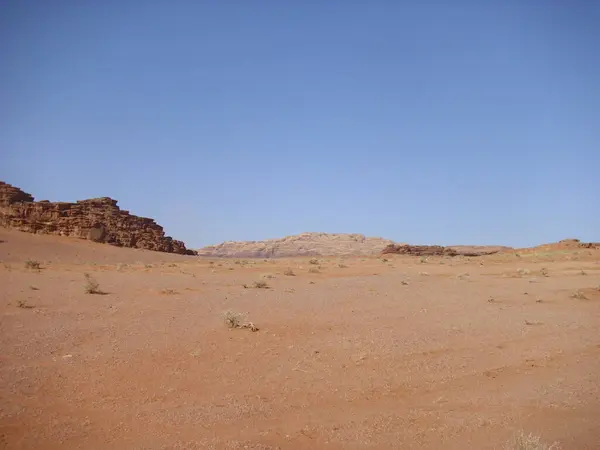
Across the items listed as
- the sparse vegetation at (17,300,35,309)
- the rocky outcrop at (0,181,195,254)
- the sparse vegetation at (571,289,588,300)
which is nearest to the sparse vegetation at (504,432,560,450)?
the sparse vegetation at (17,300,35,309)

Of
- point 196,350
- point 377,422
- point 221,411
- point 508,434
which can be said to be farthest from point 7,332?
point 508,434

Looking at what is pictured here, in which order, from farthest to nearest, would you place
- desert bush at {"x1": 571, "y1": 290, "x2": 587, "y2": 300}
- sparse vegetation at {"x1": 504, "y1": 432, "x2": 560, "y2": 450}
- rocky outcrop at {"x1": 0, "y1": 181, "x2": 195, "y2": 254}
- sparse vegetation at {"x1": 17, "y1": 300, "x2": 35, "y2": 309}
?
rocky outcrop at {"x1": 0, "y1": 181, "x2": 195, "y2": 254}, desert bush at {"x1": 571, "y1": 290, "x2": 587, "y2": 300}, sparse vegetation at {"x1": 17, "y1": 300, "x2": 35, "y2": 309}, sparse vegetation at {"x1": 504, "y1": 432, "x2": 560, "y2": 450}

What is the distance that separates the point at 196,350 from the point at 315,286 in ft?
31.5

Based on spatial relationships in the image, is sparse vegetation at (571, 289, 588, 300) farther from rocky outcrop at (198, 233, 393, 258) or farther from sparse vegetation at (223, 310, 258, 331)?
rocky outcrop at (198, 233, 393, 258)

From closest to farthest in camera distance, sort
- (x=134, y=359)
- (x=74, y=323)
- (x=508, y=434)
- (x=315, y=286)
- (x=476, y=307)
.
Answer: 1. (x=508, y=434)
2. (x=134, y=359)
3. (x=74, y=323)
4. (x=476, y=307)
5. (x=315, y=286)

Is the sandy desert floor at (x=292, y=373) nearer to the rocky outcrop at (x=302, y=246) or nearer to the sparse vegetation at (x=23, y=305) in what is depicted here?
the sparse vegetation at (x=23, y=305)

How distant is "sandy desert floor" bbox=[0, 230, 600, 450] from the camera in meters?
5.16

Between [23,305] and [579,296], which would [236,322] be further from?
[579,296]

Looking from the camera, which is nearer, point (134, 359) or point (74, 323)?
point (134, 359)

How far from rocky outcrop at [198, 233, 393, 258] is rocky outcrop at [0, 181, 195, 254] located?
3758 centimetres

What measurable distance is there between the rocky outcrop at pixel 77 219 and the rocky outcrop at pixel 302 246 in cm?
3758

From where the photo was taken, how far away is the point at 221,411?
5.70m

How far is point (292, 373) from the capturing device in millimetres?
7109

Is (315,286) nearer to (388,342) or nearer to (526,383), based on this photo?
(388,342)
